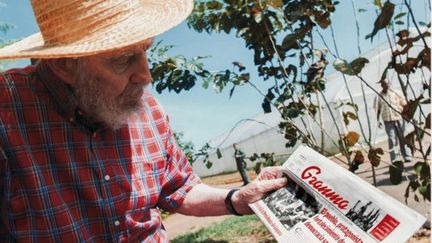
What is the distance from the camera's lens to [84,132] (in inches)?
55.8

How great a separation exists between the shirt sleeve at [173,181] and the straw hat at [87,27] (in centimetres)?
51

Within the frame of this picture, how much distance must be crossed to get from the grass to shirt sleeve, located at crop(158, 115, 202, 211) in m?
2.59

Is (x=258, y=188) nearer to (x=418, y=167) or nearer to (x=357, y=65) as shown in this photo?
(x=357, y=65)

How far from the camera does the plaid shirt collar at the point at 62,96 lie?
4.59 feet

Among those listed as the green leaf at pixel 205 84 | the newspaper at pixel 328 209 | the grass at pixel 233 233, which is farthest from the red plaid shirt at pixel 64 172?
the grass at pixel 233 233

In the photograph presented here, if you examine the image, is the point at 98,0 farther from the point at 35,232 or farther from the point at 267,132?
the point at 267,132

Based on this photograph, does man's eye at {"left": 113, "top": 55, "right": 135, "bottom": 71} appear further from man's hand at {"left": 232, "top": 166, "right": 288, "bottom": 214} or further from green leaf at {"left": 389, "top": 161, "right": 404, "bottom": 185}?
green leaf at {"left": 389, "top": 161, "right": 404, "bottom": 185}

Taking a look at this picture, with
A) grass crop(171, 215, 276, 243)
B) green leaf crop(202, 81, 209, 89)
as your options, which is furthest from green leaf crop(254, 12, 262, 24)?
grass crop(171, 215, 276, 243)

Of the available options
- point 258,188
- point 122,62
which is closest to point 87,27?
point 122,62

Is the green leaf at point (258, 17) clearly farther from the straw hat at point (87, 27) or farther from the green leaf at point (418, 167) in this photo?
the straw hat at point (87, 27)

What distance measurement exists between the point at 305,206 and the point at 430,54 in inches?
36.7

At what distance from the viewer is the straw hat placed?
1271 millimetres

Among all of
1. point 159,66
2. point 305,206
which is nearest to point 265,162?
point 159,66

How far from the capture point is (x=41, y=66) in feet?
4.75
